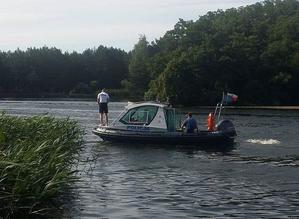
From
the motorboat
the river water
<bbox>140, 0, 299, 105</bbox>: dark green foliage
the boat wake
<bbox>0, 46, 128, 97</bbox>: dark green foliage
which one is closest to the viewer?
the river water

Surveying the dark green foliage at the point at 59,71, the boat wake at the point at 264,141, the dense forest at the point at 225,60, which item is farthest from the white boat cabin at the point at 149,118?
the dark green foliage at the point at 59,71

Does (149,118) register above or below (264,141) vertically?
above

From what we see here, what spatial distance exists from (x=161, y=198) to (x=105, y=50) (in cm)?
17215

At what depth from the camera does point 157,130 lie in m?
34.1

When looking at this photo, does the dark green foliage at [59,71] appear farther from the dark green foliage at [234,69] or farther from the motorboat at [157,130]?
the motorboat at [157,130]

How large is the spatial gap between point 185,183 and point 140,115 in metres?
14.9

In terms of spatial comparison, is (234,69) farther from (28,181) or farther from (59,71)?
(28,181)

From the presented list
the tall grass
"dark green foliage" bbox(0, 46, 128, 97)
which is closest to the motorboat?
the tall grass

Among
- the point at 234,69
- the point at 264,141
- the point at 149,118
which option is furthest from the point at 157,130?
the point at 234,69

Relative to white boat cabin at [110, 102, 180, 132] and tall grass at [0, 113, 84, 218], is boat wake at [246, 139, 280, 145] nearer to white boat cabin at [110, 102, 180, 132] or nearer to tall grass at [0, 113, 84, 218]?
white boat cabin at [110, 102, 180, 132]

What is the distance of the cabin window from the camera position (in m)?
34.5

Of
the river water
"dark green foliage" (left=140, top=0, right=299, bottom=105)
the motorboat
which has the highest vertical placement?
"dark green foliage" (left=140, top=0, right=299, bottom=105)

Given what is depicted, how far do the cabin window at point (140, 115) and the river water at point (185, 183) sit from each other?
236cm

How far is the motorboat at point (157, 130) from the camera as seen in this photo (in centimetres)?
3309
